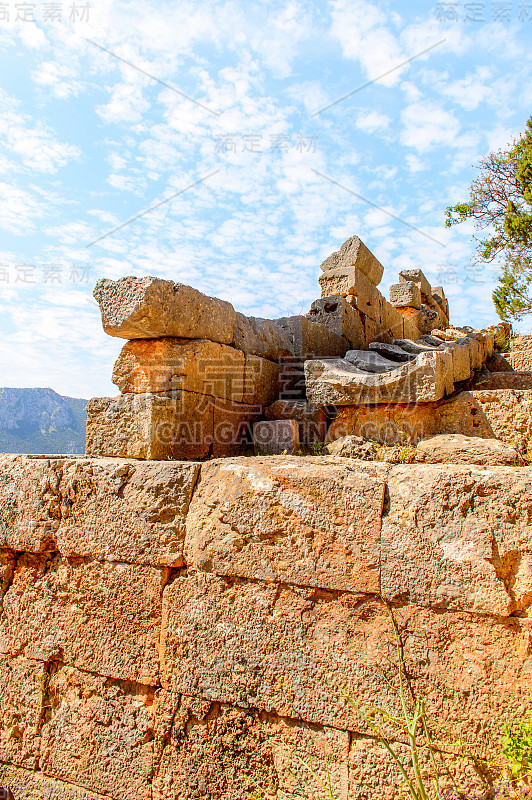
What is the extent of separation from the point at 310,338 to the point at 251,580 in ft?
9.49

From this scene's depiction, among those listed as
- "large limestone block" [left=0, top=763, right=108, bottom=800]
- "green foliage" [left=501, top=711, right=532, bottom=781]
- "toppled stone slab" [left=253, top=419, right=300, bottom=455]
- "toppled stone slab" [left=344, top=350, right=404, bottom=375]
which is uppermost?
"toppled stone slab" [left=344, top=350, right=404, bottom=375]

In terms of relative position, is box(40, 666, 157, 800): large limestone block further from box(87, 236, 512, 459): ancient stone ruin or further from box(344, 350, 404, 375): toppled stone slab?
box(344, 350, 404, 375): toppled stone slab

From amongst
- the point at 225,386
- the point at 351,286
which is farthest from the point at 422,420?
the point at 351,286

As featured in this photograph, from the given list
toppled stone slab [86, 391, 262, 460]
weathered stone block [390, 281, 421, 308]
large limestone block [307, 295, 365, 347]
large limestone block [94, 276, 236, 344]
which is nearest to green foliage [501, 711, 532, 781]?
toppled stone slab [86, 391, 262, 460]

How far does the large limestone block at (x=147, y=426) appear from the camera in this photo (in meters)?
3.09

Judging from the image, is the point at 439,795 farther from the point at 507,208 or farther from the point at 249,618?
the point at 507,208

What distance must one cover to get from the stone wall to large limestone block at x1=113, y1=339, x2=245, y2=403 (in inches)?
22.2

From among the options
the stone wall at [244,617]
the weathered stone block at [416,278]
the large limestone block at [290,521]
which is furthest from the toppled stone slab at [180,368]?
the weathered stone block at [416,278]

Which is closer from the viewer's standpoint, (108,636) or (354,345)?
(108,636)

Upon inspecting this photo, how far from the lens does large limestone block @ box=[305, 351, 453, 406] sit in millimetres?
3066

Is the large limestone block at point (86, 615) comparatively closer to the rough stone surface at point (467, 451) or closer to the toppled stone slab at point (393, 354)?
the rough stone surface at point (467, 451)

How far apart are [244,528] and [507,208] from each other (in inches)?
618

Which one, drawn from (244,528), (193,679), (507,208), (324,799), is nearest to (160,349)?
(244,528)

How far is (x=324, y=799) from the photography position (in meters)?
2.12
